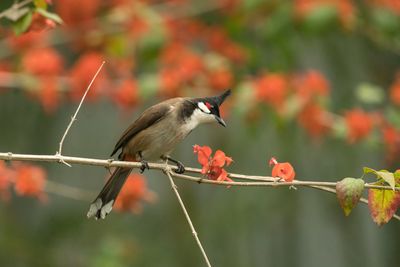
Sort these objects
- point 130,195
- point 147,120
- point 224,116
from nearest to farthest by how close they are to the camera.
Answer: point 147,120 < point 130,195 < point 224,116

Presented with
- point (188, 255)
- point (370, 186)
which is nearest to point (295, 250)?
point (188, 255)

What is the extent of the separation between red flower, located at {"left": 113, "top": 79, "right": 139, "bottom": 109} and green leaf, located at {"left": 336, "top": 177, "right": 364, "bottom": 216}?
2376 mm

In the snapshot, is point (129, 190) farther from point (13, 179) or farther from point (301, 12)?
point (301, 12)

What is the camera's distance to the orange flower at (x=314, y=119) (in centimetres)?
413

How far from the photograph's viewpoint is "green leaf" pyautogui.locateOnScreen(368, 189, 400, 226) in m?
2.08

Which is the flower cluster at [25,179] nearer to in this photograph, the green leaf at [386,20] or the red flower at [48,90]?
the red flower at [48,90]

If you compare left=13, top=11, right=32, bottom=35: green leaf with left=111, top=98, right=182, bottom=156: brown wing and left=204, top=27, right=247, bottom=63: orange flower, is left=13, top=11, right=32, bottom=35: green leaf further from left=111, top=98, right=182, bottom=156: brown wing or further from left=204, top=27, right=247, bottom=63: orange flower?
left=204, top=27, right=247, bottom=63: orange flower

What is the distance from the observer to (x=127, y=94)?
14.1 feet

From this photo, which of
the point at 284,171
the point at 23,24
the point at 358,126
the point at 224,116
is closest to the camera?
the point at 284,171

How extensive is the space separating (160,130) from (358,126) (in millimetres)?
1266

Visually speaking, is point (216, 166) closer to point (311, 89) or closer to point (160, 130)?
point (160, 130)

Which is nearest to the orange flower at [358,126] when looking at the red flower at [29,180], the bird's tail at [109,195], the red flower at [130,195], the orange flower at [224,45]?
the orange flower at [224,45]

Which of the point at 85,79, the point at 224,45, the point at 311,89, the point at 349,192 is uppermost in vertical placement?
the point at 224,45

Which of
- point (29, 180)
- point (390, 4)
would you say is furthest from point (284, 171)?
point (390, 4)
